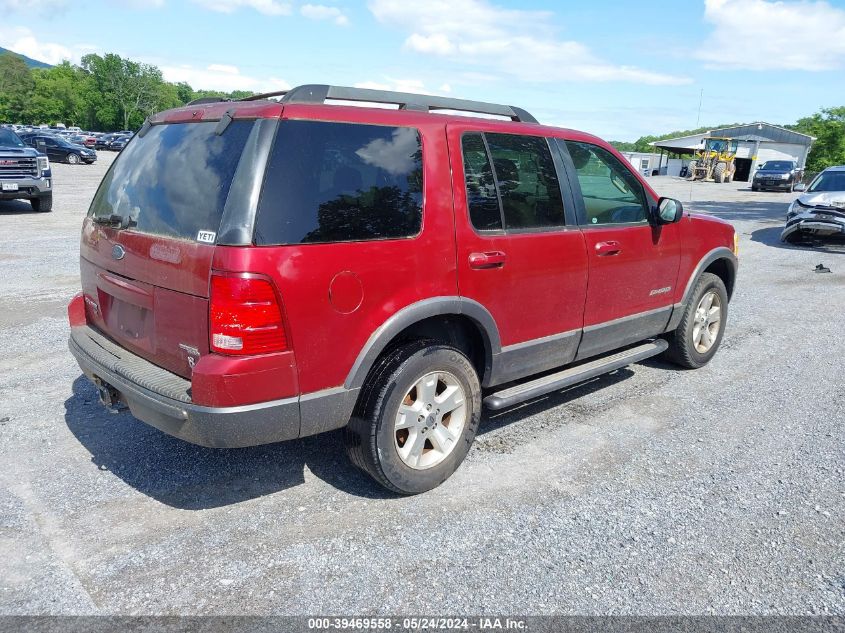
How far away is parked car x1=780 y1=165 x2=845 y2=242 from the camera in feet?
42.6

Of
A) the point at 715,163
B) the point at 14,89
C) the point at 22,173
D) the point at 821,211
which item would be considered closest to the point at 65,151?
the point at 22,173

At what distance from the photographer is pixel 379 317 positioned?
3.20 metres

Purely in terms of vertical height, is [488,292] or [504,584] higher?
[488,292]

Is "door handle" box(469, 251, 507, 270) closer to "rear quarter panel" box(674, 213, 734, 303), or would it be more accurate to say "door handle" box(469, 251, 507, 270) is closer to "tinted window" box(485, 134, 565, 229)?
"tinted window" box(485, 134, 565, 229)

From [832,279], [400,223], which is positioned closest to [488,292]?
[400,223]

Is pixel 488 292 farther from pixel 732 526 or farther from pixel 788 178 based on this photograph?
pixel 788 178

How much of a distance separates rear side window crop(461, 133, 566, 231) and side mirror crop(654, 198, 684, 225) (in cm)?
105

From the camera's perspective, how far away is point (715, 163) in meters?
45.5

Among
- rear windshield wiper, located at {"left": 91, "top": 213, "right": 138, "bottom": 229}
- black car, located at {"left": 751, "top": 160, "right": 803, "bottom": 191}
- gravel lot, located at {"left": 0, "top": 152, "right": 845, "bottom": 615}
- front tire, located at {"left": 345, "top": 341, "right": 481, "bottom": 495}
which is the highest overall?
black car, located at {"left": 751, "top": 160, "right": 803, "bottom": 191}

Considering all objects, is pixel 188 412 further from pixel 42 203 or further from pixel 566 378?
pixel 42 203

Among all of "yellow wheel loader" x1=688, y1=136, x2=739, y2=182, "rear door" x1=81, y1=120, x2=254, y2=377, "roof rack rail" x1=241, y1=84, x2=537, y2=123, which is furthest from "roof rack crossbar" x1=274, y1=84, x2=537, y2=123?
"yellow wheel loader" x1=688, y1=136, x2=739, y2=182

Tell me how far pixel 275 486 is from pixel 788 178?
3771 cm

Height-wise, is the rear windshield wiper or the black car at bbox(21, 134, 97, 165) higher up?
the black car at bbox(21, 134, 97, 165)

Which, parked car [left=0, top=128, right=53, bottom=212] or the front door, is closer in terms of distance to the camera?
the front door
